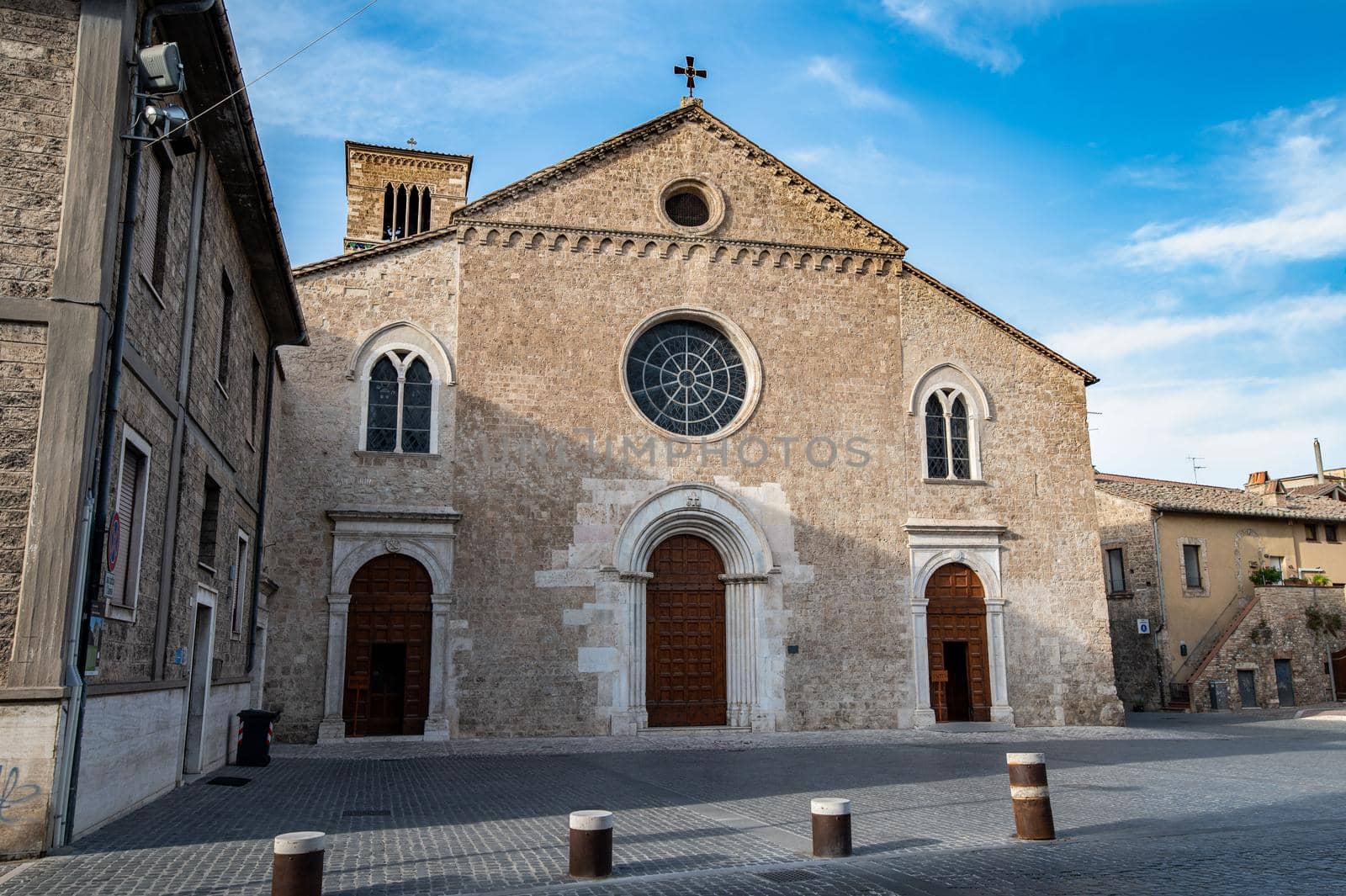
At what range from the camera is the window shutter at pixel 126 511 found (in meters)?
9.51

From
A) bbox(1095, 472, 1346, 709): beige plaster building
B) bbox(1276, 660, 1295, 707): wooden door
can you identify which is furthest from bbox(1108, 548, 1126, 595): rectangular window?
bbox(1276, 660, 1295, 707): wooden door

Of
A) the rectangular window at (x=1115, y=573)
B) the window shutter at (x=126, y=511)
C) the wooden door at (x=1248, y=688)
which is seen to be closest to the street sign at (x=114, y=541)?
the window shutter at (x=126, y=511)

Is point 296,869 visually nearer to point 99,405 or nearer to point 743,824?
point 99,405

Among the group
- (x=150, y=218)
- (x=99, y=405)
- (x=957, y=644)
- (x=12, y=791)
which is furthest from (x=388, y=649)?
(x=12, y=791)

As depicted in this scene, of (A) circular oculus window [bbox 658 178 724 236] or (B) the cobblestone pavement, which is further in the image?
(A) circular oculus window [bbox 658 178 724 236]

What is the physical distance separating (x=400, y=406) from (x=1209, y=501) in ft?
82.5

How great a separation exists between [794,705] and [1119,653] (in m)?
14.5

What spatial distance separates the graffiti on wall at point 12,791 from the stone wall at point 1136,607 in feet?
89.9

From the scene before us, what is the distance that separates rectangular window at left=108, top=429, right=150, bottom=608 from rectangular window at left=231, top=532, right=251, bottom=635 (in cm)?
544

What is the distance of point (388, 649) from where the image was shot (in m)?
19.8

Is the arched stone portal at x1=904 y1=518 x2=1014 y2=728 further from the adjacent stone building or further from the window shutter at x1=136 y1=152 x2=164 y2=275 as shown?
the window shutter at x1=136 y1=152 x2=164 y2=275

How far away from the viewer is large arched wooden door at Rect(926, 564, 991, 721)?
22328mm

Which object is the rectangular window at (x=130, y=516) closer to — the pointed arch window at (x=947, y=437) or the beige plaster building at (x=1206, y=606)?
the pointed arch window at (x=947, y=437)

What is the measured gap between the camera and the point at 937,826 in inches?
364
